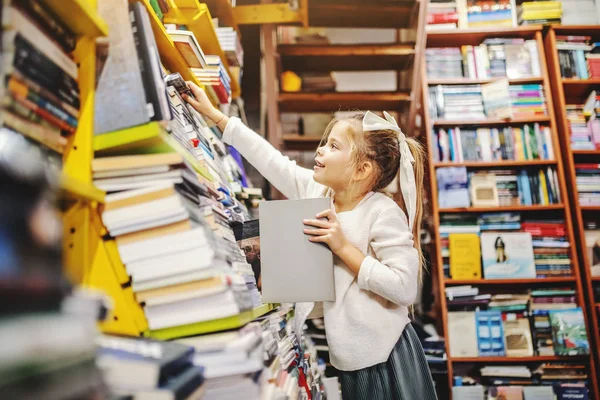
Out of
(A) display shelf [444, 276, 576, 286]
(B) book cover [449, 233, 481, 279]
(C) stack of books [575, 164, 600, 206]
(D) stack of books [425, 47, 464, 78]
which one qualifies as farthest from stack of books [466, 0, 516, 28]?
(A) display shelf [444, 276, 576, 286]

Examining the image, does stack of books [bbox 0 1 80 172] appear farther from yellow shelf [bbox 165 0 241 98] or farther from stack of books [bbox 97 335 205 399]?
yellow shelf [bbox 165 0 241 98]

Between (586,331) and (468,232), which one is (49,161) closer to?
(468,232)

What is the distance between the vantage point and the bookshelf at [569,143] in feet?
8.80

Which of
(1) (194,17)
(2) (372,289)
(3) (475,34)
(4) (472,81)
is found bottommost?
(2) (372,289)

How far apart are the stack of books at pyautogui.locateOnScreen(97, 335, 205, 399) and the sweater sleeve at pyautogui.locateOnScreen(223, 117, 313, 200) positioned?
935mm

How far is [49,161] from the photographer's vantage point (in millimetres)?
719

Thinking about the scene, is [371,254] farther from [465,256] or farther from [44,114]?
[465,256]

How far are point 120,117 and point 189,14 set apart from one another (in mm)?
1135

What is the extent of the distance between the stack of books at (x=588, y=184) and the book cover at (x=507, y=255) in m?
0.49

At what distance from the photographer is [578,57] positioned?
2.98 m

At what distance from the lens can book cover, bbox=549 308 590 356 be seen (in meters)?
2.58

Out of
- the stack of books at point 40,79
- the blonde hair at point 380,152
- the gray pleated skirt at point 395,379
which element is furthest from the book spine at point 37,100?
the gray pleated skirt at point 395,379

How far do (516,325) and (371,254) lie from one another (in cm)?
200

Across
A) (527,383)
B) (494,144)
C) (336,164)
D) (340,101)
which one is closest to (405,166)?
(336,164)
